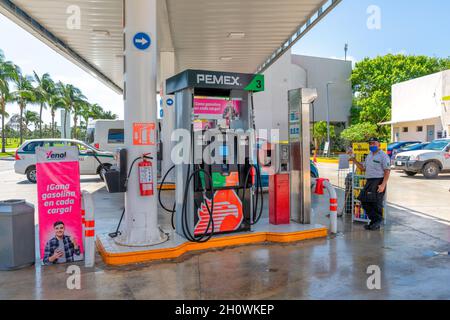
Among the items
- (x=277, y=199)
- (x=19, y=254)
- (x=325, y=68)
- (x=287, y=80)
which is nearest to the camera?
(x=19, y=254)

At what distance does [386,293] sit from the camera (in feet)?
13.1

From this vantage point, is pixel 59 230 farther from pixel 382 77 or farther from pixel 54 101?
pixel 54 101

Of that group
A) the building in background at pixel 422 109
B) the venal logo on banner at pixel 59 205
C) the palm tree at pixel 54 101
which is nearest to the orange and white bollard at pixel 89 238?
the venal logo on banner at pixel 59 205

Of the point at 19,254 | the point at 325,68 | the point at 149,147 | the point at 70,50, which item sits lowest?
the point at 19,254

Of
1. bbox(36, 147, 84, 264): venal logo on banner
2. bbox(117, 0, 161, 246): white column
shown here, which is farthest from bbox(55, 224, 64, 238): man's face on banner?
bbox(117, 0, 161, 246): white column

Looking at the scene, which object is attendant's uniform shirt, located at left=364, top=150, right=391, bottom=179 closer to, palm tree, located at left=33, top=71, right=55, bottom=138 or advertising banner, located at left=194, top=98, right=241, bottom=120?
advertising banner, located at left=194, top=98, right=241, bottom=120

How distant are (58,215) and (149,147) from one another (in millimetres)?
1522

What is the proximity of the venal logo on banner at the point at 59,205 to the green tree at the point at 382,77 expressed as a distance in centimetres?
3812

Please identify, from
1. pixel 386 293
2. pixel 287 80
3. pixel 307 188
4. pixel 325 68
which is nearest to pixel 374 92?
pixel 325 68

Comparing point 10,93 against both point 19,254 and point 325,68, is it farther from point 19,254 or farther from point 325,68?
point 19,254

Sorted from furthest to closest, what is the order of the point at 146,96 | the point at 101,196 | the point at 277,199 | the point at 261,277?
the point at 101,196 → the point at 277,199 → the point at 146,96 → the point at 261,277

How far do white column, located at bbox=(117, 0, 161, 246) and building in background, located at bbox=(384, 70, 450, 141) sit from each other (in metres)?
20.4

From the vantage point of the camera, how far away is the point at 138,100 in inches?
214

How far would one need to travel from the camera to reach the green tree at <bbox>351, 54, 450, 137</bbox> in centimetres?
3900
